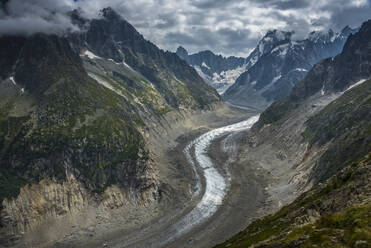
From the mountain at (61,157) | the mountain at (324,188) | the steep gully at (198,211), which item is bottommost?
the steep gully at (198,211)

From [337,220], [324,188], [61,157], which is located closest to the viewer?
A: [337,220]

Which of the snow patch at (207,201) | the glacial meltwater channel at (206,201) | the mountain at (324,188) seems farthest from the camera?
the snow patch at (207,201)

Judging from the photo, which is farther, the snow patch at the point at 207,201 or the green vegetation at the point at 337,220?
the snow patch at the point at 207,201

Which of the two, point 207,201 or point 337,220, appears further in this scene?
point 207,201

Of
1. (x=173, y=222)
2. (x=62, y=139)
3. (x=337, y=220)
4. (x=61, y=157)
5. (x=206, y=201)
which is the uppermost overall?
(x=62, y=139)

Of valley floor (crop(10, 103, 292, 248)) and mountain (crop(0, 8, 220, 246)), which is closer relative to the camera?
valley floor (crop(10, 103, 292, 248))

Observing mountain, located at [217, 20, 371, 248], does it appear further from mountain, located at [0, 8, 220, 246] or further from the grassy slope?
the grassy slope

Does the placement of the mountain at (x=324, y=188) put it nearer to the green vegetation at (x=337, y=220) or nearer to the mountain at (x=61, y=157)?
the green vegetation at (x=337, y=220)

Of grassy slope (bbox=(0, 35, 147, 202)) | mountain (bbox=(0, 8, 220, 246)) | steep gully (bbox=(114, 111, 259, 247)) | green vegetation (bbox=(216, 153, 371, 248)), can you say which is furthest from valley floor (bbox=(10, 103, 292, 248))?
green vegetation (bbox=(216, 153, 371, 248))

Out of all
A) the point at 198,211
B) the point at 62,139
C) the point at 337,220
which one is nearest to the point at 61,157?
the point at 62,139

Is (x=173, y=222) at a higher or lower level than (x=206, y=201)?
lower

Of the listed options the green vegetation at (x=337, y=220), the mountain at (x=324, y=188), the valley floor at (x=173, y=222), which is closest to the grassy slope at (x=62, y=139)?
the valley floor at (x=173, y=222)

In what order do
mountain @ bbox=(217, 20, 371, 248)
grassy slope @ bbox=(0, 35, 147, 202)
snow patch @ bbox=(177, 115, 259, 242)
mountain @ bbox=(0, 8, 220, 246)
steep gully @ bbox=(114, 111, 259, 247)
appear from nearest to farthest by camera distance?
mountain @ bbox=(217, 20, 371, 248), steep gully @ bbox=(114, 111, 259, 247), mountain @ bbox=(0, 8, 220, 246), snow patch @ bbox=(177, 115, 259, 242), grassy slope @ bbox=(0, 35, 147, 202)

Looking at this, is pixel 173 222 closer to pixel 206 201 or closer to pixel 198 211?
pixel 198 211
